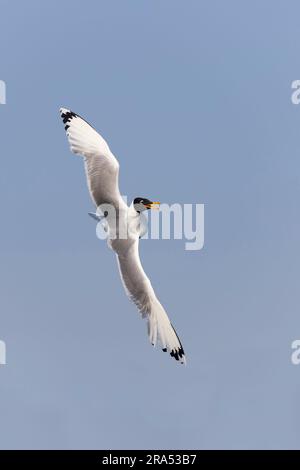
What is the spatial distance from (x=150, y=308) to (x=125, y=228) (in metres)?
1.14

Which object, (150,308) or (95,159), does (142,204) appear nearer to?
(95,159)

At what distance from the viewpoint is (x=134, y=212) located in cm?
916

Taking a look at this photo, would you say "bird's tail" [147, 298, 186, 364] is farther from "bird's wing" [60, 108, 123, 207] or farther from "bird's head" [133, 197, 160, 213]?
"bird's wing" [60, 108, 123, 207]

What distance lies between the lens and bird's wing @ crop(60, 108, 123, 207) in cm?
921

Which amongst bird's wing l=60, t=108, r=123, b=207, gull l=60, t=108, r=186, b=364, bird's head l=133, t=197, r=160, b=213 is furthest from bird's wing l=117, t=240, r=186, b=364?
bird's wing l=60, t=108, r=123, b=207

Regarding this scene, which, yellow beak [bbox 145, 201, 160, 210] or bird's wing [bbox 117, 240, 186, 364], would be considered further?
bird's wing [bbox 117, 240, 186, 364]

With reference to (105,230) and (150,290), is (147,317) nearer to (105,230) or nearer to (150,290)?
(150,290)

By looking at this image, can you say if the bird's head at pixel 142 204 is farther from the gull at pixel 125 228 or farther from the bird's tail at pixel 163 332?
the bird's tail at pixel 163 332

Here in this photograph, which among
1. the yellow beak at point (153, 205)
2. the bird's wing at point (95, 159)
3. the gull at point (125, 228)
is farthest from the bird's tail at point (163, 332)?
the bird's wing at point (95, 159)

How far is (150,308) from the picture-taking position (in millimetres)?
9352

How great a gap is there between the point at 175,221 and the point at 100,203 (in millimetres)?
1120

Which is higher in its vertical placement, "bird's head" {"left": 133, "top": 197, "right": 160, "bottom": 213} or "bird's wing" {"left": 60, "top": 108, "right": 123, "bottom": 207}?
"bird's wing" {"left": 60, "top": 108, "right": 123, "bottom": 207}
